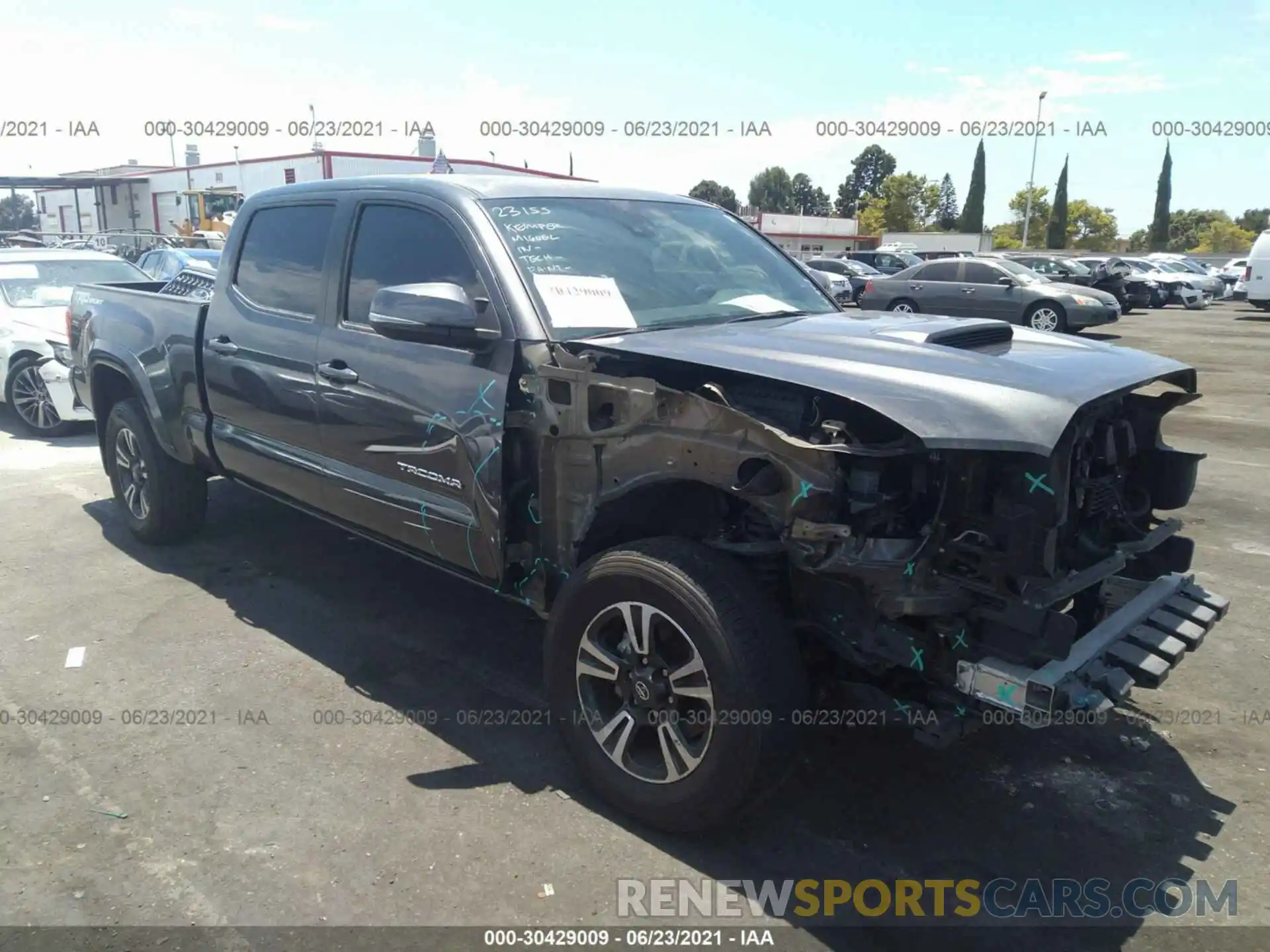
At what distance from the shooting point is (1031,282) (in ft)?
58.4

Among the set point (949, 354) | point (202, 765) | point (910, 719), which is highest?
point (949, 354)

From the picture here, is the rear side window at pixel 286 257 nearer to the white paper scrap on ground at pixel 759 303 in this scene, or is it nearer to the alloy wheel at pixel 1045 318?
the white paper scrap on ground at pixel 759 303

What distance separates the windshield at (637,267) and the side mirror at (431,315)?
0.86 ft

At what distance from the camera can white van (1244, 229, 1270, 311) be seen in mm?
22938

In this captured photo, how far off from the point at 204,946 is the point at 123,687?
1.83m

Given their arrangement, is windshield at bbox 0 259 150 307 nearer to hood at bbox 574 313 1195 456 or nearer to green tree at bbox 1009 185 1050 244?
hood at bbox 574 313 1195 456

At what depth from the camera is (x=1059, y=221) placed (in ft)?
233

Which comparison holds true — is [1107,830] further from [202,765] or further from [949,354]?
[202,765]

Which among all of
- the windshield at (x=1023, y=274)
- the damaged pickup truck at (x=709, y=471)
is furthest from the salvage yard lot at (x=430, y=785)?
the windshield at (x=1023, y=274)

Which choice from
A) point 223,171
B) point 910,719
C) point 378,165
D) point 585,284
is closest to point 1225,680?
point 910,719

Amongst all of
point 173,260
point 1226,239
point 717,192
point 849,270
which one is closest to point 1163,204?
point 1226,239

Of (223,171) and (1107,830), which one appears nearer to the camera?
(1107,830)

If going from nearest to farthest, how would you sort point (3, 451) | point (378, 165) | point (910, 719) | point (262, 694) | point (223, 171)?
point (910, 719)
point (262, 694)
point (3, 451)
point (378, 165)
point (223, 171)

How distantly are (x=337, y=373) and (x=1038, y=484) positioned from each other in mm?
2742
